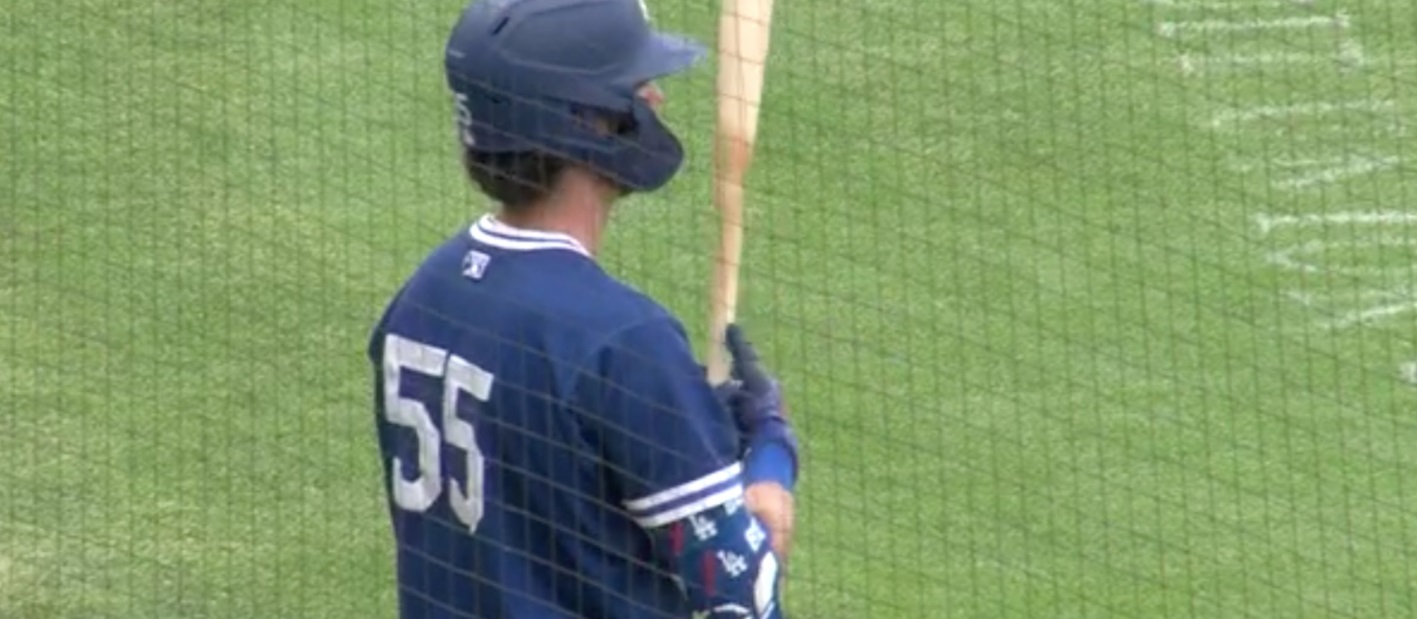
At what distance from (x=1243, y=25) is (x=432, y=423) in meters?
6.20

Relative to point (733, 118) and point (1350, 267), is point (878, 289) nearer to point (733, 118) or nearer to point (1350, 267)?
point (1350, 267)

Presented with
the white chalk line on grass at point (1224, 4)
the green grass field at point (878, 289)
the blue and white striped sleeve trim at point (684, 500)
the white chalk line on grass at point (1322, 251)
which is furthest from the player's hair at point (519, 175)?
the white chalk line on grass at point (1224, 4)

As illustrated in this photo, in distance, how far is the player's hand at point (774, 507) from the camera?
4.45 meters

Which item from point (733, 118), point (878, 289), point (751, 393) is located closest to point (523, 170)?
point (751, 393)

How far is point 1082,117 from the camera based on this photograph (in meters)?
9.62

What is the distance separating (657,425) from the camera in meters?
4.19

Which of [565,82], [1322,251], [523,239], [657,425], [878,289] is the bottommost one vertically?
[878,289]

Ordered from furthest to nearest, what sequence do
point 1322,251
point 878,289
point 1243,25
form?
point 1243,25, point 1322,251, point 878,289

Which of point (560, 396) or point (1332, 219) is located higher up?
point (560, 396)

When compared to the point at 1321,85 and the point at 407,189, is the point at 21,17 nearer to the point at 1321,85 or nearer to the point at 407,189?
the point at 407,189

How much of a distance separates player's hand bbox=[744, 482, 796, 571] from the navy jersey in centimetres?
15

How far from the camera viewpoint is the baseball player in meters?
4.21

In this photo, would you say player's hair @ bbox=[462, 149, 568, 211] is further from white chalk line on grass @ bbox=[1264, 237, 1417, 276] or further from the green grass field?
white chalk line on grass @ bbox=[1264, 237, 1417, 276]

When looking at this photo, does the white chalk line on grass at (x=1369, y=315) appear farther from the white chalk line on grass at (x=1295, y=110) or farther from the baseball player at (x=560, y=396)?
the baseball player at (x=560, y=396)
